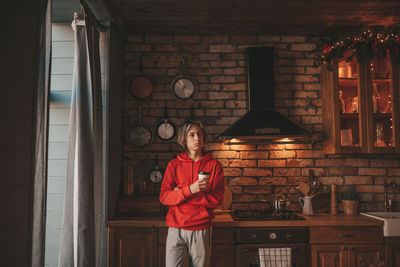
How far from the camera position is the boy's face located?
2.52 metres

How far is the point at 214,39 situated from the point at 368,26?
64.9 inches

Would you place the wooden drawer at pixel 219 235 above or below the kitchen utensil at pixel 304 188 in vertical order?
below

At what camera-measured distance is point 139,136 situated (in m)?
3.45

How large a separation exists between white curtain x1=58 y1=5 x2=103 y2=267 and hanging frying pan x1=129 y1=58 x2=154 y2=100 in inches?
35.6

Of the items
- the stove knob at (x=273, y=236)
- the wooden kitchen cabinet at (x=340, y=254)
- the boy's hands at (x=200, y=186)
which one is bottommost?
the wooden kitchen cabinet at (x=340, y=254)

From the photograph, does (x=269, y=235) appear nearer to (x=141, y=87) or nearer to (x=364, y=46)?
(x=141, y=87)

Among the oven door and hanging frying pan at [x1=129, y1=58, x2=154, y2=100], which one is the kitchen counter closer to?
the oven door

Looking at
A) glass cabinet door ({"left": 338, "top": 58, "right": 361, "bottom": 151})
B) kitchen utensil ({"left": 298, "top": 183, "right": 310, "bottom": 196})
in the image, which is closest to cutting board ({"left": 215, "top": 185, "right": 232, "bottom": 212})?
kitchen utensil ({"left": 298, "top": 183, "right": 310, "bottom": 196})

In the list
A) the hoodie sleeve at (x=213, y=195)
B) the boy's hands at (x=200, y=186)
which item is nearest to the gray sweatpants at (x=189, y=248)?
the hoodie sleeve at (x=213, y=195)

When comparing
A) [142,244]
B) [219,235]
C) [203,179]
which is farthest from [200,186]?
[142,244]

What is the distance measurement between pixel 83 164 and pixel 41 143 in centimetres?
76

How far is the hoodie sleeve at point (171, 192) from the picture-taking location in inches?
93.6

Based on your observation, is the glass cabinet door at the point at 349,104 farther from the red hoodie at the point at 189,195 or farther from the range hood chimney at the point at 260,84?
the red hoodie at the point at 189,195

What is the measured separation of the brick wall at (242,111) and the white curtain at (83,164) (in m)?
0.99
